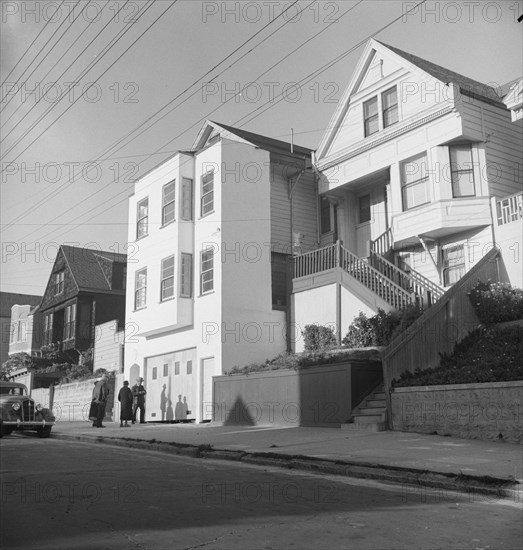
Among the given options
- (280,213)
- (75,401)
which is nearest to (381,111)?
(280,213)

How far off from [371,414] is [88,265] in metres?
31.8

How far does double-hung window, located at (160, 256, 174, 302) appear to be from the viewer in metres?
24.8

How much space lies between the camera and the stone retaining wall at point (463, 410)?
41.0 feet

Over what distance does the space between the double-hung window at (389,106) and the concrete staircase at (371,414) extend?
10.1 meters

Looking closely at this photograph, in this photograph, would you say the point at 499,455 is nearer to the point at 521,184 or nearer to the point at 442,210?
the point at 442,210

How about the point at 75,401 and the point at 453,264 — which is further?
the point at 75,401

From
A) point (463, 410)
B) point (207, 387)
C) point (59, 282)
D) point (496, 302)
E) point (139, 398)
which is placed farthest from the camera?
point (59, 282)

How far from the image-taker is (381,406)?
15672 millimetres

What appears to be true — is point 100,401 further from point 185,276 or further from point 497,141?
point 497,141

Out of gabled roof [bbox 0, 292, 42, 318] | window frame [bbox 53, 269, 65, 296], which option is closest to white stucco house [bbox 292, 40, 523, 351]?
window frame [bbox 53, 269, 65, 296]

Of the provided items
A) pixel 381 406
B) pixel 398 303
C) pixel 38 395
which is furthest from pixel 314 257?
pixel 38 395

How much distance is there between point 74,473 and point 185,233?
15337 mm

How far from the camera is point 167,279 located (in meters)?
25.0

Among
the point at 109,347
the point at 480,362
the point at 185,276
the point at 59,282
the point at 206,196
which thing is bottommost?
the point at 480,362
